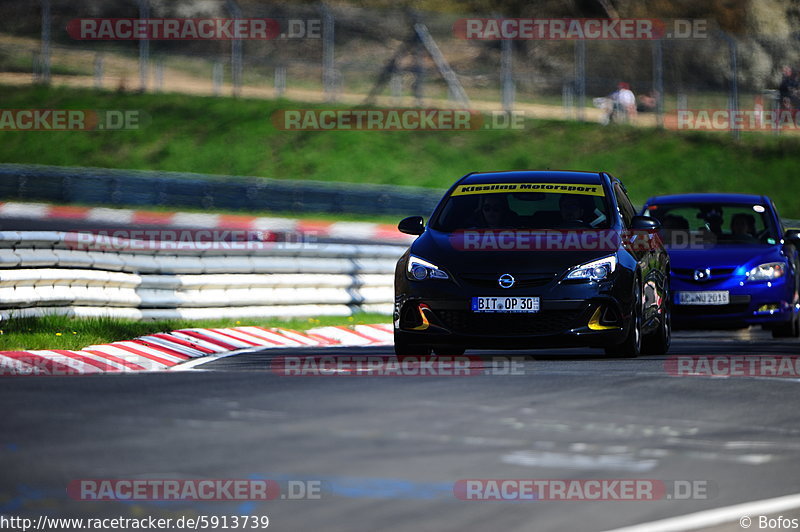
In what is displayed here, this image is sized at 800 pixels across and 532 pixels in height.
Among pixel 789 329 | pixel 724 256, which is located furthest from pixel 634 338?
pixel 789 329

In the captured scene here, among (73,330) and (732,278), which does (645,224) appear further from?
(73,330)

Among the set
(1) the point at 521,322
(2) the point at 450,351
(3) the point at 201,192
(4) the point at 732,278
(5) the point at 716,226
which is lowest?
(2) the point at 450,351

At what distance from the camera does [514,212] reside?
12.7m

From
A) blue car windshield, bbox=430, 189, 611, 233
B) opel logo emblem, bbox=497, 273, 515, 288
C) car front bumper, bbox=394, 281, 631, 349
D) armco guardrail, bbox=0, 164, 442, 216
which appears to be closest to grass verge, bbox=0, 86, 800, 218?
armco guardrail, bbox=0, 164, 442, 216

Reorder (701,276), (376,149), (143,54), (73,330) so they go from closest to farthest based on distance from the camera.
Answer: (73,330), (701,276), (143,54), (376,149)

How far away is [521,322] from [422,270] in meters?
0.88

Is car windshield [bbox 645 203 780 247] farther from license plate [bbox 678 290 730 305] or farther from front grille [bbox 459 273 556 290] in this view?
front grille [bbox 459 273 556 290]

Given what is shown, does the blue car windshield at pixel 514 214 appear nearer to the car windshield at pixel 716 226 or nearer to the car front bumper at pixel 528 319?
the car front bumper at pixel 528 319

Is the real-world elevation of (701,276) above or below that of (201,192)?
below

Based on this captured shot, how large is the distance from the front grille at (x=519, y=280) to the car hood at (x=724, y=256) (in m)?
4.86

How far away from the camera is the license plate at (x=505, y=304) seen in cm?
1161

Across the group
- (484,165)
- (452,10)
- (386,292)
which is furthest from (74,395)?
(452,10)

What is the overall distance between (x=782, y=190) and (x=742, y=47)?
10566mm

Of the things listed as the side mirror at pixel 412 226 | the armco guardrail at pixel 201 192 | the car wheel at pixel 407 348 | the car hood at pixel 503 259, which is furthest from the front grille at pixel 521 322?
the armco guardrail at pixel 201 192
